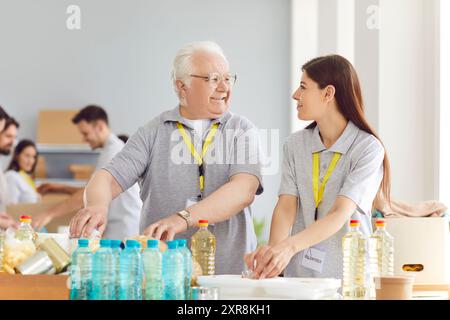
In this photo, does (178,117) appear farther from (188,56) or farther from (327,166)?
(327,166)

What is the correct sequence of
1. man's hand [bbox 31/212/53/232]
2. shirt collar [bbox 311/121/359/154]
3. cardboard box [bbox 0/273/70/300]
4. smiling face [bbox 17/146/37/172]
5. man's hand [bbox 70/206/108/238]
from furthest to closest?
smiling face [bbox 17/146/37/172], man's hand [bbox 31/212/53/232], shirt collar [bbox 311/121/359/154], man's hand [bbox 70/206/108/238], cardboard box [bbox 0/273/70/300]

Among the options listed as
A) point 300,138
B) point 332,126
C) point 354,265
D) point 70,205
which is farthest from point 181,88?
point 70,205

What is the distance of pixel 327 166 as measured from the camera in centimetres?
317

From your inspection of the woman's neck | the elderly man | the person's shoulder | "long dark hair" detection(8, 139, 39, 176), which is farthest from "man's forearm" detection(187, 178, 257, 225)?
"long dark hair" detection(8, 139, 39, 176)

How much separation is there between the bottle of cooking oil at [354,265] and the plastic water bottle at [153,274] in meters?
0.67

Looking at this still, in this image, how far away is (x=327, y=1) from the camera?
7.86 m

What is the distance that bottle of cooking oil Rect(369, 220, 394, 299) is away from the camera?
2.80m

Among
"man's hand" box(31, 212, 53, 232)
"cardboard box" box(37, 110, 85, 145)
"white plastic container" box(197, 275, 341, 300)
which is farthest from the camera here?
"cardboard box" box(37, 110, 85, 145)

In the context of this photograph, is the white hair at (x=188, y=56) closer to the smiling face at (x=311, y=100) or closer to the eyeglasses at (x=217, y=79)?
the eyeglasses at (x=217, y=79)

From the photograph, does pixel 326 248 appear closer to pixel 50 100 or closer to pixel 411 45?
pixel 411 45

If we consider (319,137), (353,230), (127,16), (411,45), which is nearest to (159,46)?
(127,16)

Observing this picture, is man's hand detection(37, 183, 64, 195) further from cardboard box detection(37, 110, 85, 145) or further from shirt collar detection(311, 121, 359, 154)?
shirt collar detection(311, 121, 359, 154)

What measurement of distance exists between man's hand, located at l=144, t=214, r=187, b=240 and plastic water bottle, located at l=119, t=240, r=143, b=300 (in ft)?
2.55

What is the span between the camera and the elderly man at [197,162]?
130 inches
